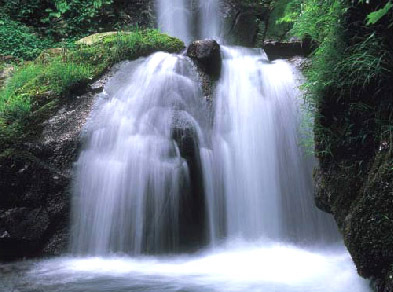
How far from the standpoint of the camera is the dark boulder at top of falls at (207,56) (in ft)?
21.7

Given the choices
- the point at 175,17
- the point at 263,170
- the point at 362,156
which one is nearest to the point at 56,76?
the point at 263,170

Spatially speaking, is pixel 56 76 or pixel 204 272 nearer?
pixel 204 272

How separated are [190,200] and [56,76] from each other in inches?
115

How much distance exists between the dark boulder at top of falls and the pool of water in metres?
3.12

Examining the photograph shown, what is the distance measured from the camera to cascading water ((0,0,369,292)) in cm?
392

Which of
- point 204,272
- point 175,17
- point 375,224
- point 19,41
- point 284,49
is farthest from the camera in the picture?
point 175,17

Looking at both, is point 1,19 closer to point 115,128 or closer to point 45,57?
point 45,57

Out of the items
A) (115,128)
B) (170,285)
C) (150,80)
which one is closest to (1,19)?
(150,80)

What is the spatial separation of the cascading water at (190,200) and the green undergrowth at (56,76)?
1.86ft

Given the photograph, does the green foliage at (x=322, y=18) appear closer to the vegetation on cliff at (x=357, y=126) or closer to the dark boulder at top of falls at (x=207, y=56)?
the vegetation on cliff at (x=357, y=126)

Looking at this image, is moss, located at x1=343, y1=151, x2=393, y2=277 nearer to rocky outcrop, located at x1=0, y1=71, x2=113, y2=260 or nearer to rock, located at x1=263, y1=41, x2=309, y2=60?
rocky outcrop, located at x1=0, y1=71, x2=113, y2=260

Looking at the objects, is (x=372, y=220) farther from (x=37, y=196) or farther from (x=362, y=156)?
(x=37, y=196)

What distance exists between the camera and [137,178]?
4.98 meters

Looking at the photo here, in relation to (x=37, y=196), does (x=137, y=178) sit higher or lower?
higher
